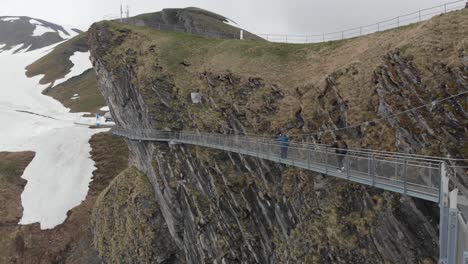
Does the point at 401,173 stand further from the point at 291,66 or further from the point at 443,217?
the point at 291,66

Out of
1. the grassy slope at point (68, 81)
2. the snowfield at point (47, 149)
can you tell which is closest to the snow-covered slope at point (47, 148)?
the snowfield at point (47, 149)

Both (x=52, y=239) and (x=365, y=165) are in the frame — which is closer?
(x=365, y=165)

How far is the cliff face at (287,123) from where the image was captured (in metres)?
17.4

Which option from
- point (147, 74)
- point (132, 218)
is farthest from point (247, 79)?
point (132, 218)

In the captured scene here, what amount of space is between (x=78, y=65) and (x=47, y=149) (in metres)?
80.0

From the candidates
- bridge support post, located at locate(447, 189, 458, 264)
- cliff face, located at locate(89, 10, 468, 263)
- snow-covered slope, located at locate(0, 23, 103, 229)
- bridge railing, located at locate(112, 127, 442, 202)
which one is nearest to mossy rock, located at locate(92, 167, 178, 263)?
cliff face, located at locate(89, 10, 468, 263)

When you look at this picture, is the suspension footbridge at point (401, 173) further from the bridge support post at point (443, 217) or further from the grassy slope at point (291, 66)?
the grassy slope at point (291, 66)

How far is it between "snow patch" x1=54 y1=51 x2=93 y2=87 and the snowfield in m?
11.7

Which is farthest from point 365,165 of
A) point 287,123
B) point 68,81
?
point 68,81

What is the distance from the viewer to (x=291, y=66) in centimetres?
3628

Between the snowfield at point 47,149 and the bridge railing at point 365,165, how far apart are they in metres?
36.2

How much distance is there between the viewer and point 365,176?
619 inches

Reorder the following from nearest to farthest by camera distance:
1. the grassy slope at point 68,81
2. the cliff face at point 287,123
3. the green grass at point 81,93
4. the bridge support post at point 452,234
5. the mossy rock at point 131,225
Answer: the bridge support post at point 452,234, the cliff face at point 287,123, the mossy rock at point 131,225, the green grass at point 81,93, the grassy slope at point 68,81

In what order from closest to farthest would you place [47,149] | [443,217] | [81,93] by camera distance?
[443,217], [47,149], [81,93]
